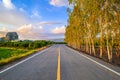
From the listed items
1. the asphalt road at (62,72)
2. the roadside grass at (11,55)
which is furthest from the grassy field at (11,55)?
the asphalt road at (62,72)

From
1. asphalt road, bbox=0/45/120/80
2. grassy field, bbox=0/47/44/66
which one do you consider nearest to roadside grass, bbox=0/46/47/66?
grassy field, bbox=0/47/44/66

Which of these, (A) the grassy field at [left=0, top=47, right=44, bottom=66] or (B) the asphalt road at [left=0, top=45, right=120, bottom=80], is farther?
(A) the grassy field at [left=0, top=47, right=44, bottom=66]

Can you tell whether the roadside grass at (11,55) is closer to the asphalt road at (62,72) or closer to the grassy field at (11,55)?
the grassy field at (11,55)

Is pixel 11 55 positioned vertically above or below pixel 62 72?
below

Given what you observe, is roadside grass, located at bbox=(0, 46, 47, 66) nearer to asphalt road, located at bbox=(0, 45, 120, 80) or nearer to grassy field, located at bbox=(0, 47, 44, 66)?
grassy field, located at bbox=(0, 47, 44, 66)

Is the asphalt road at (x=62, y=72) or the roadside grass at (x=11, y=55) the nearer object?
the asphalt road at (x=62, y=72)

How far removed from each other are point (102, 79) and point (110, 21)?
15409 mm

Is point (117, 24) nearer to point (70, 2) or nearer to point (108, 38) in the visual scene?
point (108, 38)

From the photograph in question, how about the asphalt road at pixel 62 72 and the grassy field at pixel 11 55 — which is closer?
the asphalt road at pixel 62 72

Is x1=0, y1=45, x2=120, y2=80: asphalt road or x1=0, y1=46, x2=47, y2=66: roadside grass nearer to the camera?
x1=0, y1=45, x2=120, y2=80: asphalt road

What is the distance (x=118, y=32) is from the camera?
2375 cm

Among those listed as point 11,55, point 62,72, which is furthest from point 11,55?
point 62,72

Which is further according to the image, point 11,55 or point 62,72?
point 11,55

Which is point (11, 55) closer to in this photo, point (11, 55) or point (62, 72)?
point (11, 55)
